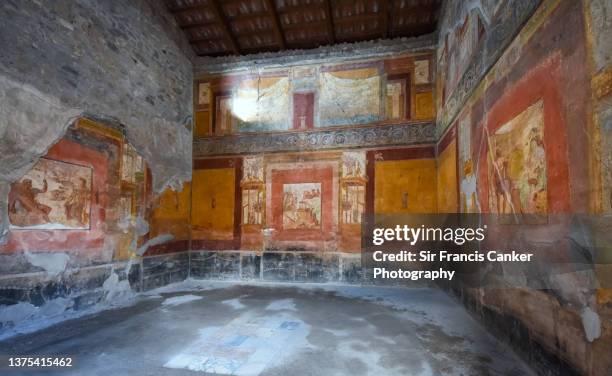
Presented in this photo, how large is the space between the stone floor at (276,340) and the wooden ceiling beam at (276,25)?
5.48m

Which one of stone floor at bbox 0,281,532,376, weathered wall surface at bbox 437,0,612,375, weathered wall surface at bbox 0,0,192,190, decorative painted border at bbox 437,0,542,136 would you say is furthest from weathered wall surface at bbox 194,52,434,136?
stone floor at bbox 0,281,532,376

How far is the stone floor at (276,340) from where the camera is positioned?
2920 mm

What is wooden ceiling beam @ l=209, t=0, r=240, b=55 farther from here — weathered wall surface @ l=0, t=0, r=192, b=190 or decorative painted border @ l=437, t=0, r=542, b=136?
decorative painted border @ l=437, t=0, r=542, b=136

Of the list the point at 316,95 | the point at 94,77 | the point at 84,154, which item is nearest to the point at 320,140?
the point at 316,95

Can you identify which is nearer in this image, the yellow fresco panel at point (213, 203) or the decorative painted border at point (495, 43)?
the decorative painted border at point (495, 43)

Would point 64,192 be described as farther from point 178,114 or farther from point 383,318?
point 383,318

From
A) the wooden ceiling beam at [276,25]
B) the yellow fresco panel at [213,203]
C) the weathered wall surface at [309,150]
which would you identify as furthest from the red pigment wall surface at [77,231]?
the wooden ceiling beam at [276,25]

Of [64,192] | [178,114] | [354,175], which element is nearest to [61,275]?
[64,192]

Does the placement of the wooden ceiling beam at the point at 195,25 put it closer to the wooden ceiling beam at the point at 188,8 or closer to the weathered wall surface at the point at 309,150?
the wooden ceiling beam at the point at 188,8

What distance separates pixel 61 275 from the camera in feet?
15.1

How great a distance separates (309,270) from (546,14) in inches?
228

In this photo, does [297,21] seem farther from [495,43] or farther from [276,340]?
[276,340]

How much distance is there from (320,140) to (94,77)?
14.0 feet

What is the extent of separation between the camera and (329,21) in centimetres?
703
